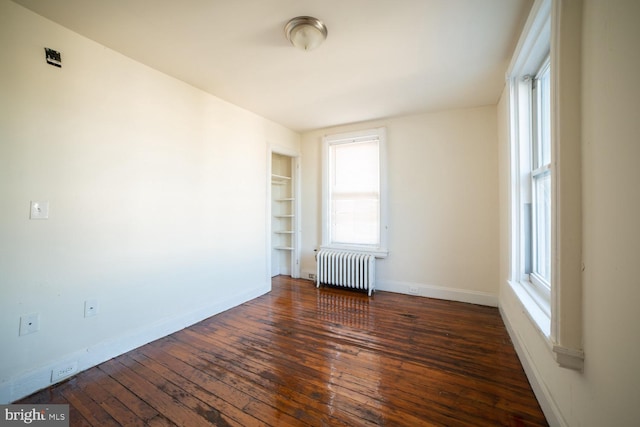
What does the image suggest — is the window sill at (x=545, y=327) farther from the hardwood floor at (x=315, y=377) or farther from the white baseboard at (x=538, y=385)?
the hardwood floor at (x=315, y=377)

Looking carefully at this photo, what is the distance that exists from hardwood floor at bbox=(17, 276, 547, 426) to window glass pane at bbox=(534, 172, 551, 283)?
2.70 feet

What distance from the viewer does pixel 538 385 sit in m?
Answer: 1.71

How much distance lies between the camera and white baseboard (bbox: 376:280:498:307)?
136 inches

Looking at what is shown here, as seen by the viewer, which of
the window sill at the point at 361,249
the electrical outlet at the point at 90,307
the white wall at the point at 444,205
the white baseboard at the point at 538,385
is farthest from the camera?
the window sill at the point at 361,249

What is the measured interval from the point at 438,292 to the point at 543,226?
191 cm

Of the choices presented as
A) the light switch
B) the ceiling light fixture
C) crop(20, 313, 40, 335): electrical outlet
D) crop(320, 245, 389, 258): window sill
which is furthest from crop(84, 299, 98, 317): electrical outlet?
crop(320, 245, 389, 258): window sill

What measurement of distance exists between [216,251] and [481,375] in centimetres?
298

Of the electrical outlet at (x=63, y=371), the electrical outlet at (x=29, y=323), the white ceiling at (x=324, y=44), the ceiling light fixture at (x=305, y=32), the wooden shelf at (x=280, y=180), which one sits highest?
the white ceiling at (x=324, y=44)

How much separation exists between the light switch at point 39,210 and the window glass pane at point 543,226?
3.83 m

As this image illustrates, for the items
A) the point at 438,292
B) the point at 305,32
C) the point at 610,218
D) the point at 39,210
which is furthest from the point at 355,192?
the point at 39,210

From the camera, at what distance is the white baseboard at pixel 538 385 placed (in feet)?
4.75

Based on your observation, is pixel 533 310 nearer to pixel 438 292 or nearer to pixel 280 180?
pixel 438 292

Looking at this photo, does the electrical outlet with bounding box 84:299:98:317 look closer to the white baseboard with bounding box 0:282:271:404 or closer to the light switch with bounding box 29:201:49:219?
the white baseboard with bounding box 0:282:271:404
